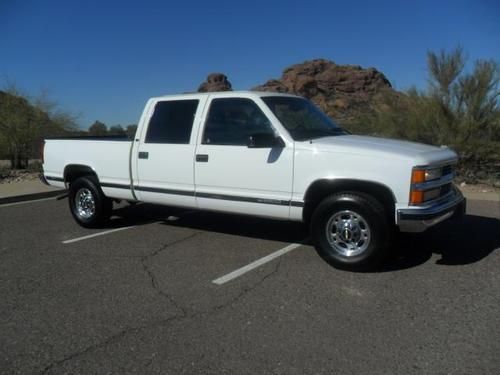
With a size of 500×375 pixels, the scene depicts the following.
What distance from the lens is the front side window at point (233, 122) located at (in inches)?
232

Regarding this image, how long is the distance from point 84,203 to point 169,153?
2068 mm

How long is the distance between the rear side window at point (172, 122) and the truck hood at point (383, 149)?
1822mm

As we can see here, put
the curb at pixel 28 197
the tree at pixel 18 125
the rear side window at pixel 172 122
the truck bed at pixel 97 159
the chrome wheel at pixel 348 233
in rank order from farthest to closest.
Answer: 1. the tree at pixel 18 125
2. the curb at pixel 28 197
3. the truck bed at pixel 97 159
4. the rear side window at pixel 172 122
5. the chrome wheel at pixel 348 233

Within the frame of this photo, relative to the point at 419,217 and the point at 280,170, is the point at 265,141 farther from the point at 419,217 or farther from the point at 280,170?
the point at 419,217

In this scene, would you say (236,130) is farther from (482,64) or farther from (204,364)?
(482,64)

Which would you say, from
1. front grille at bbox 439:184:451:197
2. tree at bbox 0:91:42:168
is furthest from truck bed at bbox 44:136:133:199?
tree at bbox 0:91:42:168

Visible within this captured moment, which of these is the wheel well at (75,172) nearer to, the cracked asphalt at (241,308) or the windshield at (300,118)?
the cracked asphalt at (241,308)

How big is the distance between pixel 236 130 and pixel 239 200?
0.88 m

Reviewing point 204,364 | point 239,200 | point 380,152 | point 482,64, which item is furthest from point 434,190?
point 482,64

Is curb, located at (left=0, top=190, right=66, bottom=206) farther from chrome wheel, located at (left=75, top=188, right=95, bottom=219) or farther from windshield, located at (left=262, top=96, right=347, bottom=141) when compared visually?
windshield, located at (left=262, top=96, right=347, bottom=141)

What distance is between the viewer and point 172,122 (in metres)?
6.62

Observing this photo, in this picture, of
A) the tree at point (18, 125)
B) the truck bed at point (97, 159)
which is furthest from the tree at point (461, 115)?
the tree at point (18, 125)

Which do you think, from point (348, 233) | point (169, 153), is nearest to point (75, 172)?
point (169, 153)

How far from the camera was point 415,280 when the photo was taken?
501 centimetres
